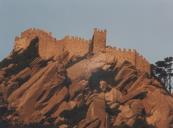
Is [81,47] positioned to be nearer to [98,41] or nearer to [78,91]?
[98,41]

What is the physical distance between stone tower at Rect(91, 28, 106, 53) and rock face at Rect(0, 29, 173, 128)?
0.16 m

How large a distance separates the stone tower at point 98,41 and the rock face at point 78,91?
16 cm

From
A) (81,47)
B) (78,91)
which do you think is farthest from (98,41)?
(78,91)

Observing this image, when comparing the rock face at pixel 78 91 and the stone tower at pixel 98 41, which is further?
the stone tower at pixel 98 41

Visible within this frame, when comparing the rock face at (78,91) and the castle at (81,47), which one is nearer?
the rock face at (78,91)

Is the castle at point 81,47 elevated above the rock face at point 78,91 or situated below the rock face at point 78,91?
above

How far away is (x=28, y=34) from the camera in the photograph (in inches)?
6053

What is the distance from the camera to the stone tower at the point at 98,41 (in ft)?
492

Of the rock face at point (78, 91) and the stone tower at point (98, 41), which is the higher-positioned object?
the stone tower at point (98, 41)

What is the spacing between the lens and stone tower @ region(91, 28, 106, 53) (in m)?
150

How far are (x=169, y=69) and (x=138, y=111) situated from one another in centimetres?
2735

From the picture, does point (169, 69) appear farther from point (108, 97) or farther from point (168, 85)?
point (108, 97)

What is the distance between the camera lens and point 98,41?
495ft

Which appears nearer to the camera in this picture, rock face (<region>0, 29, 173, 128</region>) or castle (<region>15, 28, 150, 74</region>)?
rock face (<region>0, 29, 173, 128</region>)
